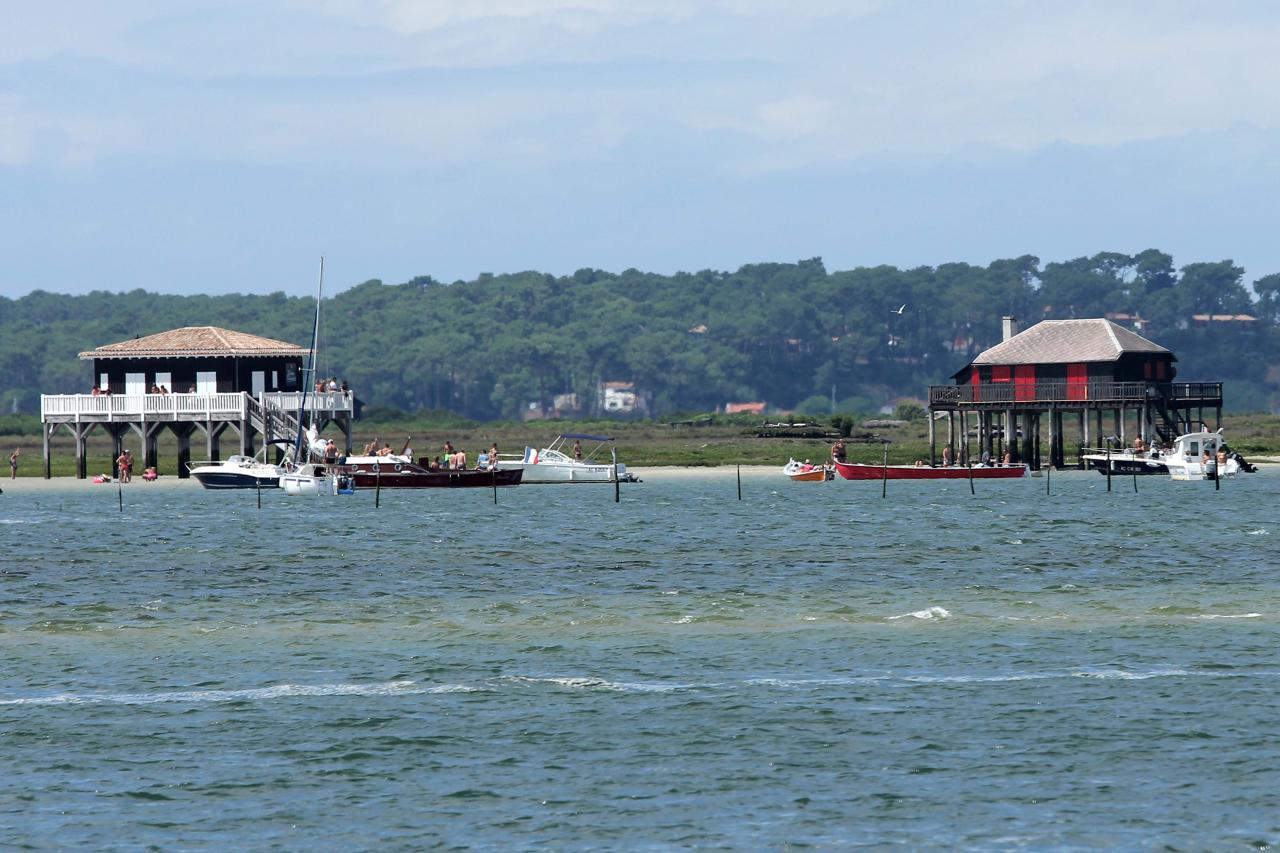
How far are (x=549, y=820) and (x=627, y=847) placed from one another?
1.26m

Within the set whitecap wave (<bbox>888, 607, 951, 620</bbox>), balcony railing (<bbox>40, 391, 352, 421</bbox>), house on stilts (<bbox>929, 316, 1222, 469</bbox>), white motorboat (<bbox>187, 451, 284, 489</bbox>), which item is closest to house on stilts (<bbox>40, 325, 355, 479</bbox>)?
balcony railing (<bbox>40, 391, 352, 421</bbox>)

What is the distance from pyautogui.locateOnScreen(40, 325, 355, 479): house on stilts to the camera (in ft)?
279

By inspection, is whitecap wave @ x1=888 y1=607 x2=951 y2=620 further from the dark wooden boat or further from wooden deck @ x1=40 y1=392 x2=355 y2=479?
wooden deck @ x1=40 y1=392 x2=355 y2=479

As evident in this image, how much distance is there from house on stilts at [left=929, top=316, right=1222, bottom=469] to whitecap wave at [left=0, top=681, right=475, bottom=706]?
228 feet

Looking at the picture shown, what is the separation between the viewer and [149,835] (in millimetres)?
18812

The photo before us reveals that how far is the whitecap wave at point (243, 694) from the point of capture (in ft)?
85.7

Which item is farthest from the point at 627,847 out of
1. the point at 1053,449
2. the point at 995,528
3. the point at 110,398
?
the point at 1053,449

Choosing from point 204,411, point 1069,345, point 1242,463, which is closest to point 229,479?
point 204,411

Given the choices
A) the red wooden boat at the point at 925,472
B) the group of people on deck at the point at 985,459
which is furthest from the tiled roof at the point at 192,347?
the group of people on deck at the point at 985,459

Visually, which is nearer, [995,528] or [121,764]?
[121,764]

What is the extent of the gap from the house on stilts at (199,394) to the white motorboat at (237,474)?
2.91 m

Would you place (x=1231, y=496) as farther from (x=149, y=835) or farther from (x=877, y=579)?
(x=149, y=835)

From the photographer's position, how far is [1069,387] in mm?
94500

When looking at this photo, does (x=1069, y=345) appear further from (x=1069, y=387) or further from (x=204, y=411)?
(x=204, y=411)
